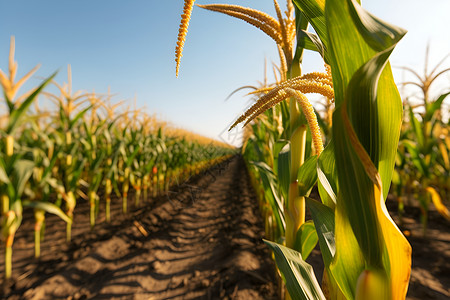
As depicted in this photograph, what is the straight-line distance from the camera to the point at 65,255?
2186mm

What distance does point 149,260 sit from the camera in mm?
2143

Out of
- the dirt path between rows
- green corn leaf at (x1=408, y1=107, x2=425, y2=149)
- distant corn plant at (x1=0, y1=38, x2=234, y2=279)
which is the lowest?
the dirt path between rows

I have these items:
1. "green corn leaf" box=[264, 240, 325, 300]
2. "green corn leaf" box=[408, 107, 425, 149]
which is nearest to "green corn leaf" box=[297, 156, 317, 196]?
"green corn leaf" box=[264, 240, 325, 300]

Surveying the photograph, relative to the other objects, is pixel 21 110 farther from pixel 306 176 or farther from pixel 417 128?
pixel 417 128

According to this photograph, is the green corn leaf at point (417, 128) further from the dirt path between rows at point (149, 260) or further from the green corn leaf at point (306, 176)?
the green corn leaf at point (306, 176)

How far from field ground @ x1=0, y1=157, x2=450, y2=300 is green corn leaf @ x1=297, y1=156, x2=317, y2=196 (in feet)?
3.48

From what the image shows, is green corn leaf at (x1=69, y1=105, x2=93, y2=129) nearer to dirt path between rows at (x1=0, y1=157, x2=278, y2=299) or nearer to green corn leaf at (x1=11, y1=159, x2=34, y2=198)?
green corn leaf at (x1=11, y1=159, x2=34, y2=198)

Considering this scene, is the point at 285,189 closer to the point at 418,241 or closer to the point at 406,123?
the point at 418,241

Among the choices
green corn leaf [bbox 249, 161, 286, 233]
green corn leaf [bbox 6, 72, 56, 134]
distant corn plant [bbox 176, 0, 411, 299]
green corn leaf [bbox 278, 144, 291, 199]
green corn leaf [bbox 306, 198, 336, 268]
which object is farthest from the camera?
green corn leaf [bbox 6, 72, 56, 134]

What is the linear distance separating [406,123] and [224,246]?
135 inches

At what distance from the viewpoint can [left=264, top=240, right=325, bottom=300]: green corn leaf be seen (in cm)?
55

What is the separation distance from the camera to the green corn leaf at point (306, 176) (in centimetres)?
74

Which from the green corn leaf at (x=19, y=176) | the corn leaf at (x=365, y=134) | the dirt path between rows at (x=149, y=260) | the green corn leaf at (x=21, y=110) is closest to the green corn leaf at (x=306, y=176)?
the corn leaf at (x=365, y=134)

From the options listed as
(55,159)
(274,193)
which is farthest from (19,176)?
(274,193)
